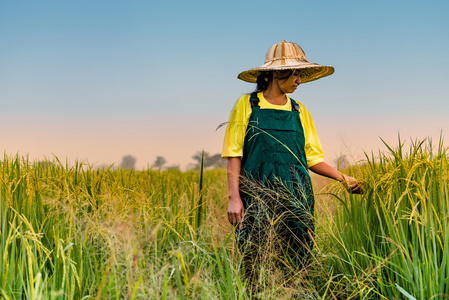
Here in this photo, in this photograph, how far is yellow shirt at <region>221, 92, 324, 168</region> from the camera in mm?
3006

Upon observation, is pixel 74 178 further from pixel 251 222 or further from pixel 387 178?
pixel 387 178

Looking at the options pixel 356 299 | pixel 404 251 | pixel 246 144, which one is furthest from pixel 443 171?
pixel 246 144

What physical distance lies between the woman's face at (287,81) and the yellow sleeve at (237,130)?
283 millimetres

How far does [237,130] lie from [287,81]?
0.52m

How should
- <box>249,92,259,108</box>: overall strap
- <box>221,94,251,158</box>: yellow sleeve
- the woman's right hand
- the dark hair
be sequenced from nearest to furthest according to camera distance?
1. the woman's right hand
2. <box>221,94,251,158</box>: yellow sleeve
3. <box>249,92,259,108</box>: overall strap
4. the dark hair

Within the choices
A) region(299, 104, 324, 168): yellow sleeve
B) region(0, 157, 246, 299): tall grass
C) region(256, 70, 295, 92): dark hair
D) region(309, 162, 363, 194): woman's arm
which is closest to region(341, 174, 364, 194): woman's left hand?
region(309, 162, 363, 194): woman's arm

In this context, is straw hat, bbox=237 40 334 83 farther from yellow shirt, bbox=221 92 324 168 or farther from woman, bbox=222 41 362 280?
yellow shirt, bbox=221 92 324 168

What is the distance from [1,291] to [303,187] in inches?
77.3

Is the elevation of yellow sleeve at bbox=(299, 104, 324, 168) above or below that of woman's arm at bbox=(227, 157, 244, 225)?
above

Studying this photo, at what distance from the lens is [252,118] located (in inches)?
121

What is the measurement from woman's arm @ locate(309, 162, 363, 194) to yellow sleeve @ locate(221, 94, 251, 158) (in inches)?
26.8

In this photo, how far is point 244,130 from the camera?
3051 millimetres

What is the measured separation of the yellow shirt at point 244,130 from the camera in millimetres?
3006

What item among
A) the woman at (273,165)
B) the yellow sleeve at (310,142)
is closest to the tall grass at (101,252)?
the woman at (273,165)
